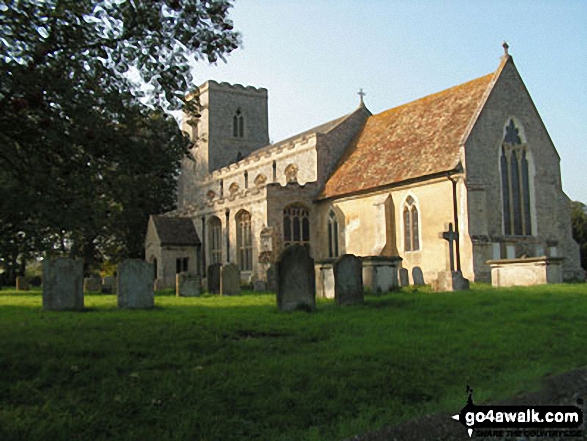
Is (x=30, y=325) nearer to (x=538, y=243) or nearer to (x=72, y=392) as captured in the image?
(x=72, y=392)

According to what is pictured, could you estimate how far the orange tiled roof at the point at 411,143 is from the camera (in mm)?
23047

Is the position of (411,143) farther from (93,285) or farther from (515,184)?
(93,285)

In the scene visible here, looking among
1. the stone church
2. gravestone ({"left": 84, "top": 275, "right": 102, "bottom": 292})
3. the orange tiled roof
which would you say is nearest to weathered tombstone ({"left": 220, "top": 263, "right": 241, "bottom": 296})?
the stone church

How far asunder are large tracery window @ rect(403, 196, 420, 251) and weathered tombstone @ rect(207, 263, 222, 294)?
323 inches

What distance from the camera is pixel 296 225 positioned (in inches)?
1100

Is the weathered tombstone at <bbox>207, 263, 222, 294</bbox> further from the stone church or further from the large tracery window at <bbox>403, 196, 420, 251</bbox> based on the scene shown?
the large tracery window at <bbox>403, 196, 420, 251</bbox>

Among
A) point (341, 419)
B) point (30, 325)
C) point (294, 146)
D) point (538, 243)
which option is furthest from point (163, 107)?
point (294, 146)

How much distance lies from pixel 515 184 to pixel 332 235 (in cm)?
869

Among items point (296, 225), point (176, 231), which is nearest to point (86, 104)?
point (296, 225)

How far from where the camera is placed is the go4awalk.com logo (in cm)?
412

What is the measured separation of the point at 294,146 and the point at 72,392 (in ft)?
88.5

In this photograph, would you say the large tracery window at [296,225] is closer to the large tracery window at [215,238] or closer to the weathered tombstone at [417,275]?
the large tracery window at [215,238]

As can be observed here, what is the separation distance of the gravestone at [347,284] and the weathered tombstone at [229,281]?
6409 mm

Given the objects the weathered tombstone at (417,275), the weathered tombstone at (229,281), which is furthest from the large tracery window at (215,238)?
the weathered tombstone at (417,275)
